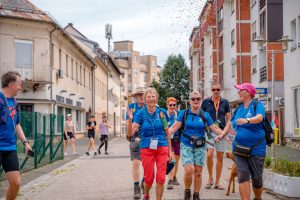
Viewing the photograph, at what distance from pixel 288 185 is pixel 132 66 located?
334ft

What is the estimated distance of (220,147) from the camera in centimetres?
1062

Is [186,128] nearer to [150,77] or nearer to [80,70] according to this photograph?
[80,70]

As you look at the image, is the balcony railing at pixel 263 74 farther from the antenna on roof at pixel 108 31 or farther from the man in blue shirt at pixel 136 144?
the antenna on roof at pixel 108 31

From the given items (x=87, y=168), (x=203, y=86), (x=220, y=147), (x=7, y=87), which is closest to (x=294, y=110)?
(x=87, y=168)

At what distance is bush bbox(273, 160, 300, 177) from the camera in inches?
354

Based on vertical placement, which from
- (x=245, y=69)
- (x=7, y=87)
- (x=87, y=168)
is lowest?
(x=87, y=168)

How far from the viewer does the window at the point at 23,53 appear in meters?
34.5

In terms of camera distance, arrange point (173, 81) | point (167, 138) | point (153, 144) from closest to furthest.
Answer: point (153, 144), point (167, 138), point (173, 81)

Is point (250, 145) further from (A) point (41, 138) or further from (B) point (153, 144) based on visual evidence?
(A) point (41, 138)

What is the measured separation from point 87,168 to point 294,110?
12.8m

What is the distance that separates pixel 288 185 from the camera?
28.5ft

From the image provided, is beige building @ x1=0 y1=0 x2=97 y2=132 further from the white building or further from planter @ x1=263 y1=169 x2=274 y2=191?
planter @ x1=263 y1=169 x2=274 y2=191

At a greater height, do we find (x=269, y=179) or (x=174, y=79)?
(x=174, y=79)

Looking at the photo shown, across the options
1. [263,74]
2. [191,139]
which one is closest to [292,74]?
[263,74]
